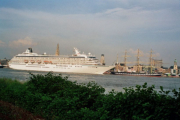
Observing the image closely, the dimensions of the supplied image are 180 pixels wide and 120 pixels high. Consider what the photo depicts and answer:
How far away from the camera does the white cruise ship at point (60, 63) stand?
63.4 meters

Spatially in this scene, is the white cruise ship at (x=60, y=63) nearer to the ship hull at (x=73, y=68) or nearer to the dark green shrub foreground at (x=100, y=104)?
the ship hull at (x=73, y=68)

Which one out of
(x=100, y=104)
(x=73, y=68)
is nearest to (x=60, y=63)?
(x=73, y=68)

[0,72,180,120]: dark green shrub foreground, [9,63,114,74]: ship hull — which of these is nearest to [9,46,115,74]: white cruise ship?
[9,63,114,74]: ship hull

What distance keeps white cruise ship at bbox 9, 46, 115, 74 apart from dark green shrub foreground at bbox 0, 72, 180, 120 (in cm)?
5291

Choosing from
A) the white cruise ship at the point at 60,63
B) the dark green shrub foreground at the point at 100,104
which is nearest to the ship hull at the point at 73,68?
the white cruise ship at the point at 60,63

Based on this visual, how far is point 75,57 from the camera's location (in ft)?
217

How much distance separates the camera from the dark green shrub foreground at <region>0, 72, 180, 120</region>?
5863mm

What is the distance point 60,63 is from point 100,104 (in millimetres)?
61006

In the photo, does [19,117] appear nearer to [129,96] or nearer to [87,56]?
[129,96]

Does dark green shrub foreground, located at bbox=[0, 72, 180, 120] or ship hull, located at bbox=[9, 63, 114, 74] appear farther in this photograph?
ship hull, located at bbox=[9, 63, 114, 74]

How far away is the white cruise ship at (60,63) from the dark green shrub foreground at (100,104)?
174ft

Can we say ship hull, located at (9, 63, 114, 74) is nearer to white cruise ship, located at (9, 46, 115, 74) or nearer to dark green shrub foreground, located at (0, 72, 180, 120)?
white cruise ship, located at (9, 46, 115, 74)

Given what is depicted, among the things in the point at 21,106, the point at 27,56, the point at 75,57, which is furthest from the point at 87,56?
the point at 21,106

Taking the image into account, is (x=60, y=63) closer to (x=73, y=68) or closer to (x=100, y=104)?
(x=73, y=68)
